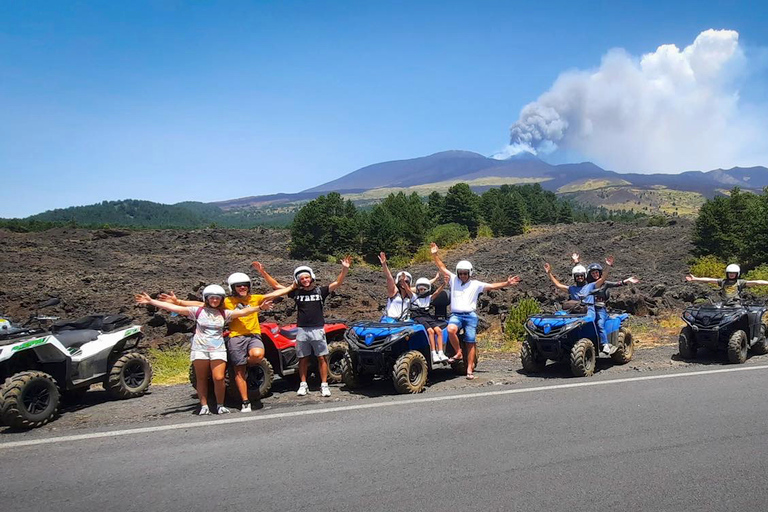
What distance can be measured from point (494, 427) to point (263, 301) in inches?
136

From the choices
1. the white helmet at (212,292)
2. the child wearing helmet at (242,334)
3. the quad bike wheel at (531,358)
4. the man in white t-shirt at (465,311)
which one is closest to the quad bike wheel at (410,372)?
the man in white t-shirt at (465,311)

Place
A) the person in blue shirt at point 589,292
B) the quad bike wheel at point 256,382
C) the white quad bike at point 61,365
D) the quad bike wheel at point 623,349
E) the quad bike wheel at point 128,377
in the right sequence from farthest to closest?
the quad bike wheel at point 623,349, the person in blue shirt at point 589,292, the quad bike wheel at point 128,377, the quad bike wheel at point 256,382, the white quad bike at point 61,365

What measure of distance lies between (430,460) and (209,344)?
11.1 feet

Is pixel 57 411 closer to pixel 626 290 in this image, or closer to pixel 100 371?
pixel 100 371

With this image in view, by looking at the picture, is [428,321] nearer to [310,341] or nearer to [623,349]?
[310,341]

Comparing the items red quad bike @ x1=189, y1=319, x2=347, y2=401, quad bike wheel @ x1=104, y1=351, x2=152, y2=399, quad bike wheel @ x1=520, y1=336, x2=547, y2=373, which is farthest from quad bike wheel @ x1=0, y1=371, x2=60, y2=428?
quad bike wheel @ x1=520, y1=336, x2=547, y2=373

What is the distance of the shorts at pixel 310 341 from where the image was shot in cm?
864

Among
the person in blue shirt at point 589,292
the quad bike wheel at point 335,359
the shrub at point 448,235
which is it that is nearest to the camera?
the quad bike wheel at point 335,359

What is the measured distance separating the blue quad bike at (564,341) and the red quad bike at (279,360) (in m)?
3.07

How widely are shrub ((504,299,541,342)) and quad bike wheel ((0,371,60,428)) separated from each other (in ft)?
35.9

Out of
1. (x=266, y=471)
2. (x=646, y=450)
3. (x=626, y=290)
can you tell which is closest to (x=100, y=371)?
(x=266, y=471)

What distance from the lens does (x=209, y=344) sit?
778 centimetres

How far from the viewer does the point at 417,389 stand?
28.4 ft

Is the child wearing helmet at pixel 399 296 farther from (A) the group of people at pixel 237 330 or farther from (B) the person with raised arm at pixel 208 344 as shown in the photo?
(B) the person with raised arm at pixel 208 344
